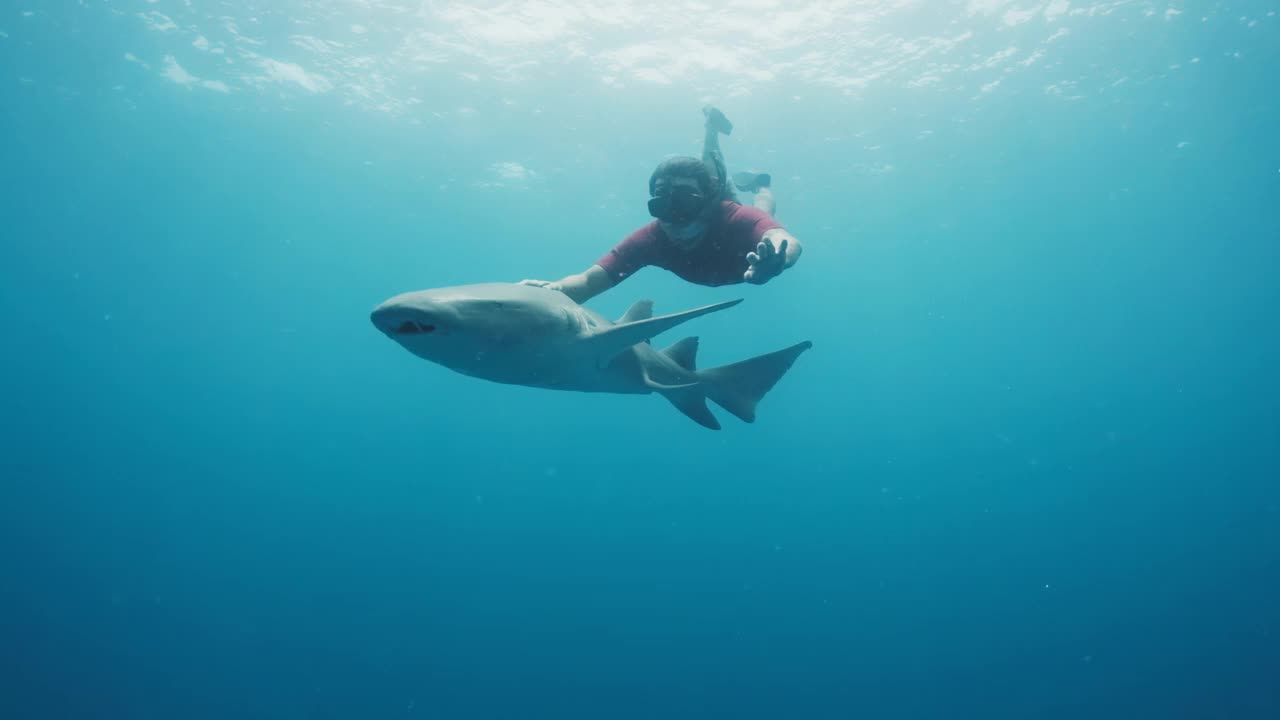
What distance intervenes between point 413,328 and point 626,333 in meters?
1.50

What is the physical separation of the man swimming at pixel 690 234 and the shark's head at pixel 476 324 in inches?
60.6

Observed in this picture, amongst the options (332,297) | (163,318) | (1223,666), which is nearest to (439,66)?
(332,297)

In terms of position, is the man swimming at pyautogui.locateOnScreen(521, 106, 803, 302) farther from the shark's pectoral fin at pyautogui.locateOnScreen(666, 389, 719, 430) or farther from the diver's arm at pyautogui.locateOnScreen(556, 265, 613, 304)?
the shark's pectoral fin at pyautogui.locateOnScreen(666, 389, 719, 430)

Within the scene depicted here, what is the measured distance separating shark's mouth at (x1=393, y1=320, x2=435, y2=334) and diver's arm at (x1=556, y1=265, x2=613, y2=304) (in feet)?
8.73

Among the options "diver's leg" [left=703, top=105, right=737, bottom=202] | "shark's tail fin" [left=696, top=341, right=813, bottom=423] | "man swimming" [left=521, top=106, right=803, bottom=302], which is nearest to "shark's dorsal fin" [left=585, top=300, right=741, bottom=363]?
"man swimming" [left=521, top=106, right=803, bottom=302]

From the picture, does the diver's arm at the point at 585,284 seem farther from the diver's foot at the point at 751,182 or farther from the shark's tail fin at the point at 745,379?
the diver's foot at the point at 751,182

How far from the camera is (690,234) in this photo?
18.2ft

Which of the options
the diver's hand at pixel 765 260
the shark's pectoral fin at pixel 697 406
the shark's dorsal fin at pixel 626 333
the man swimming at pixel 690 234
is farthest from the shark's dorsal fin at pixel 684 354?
the diver's hand at pixel 765 260

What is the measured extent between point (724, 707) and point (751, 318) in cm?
3294

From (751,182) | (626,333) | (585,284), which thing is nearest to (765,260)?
(626,333)

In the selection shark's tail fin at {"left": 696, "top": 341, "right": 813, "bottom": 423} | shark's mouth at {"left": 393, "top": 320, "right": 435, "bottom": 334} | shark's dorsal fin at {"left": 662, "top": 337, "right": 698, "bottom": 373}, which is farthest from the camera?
shark's dorsal fin at {"left": 662, "top": 337, "right": 698, "bottom": 373}

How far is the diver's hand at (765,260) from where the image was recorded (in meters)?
3.53

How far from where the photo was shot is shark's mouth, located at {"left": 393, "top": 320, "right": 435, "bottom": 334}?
9.45ft

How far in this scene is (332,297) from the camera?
2163 inches
